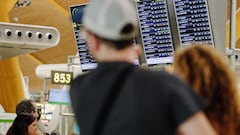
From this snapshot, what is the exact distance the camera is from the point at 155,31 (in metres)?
6.08

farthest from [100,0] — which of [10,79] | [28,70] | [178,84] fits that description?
[28,70]

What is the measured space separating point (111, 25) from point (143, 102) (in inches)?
11.4

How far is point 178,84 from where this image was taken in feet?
6.32

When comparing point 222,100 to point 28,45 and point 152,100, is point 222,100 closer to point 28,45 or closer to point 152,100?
point 152,100

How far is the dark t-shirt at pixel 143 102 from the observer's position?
75.1 inches

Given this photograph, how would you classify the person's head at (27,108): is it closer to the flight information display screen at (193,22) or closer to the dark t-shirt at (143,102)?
the flight information display screen at (193,22)

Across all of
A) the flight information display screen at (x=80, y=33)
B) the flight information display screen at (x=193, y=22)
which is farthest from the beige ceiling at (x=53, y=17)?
the flight information display screen at (x=193, y=22)

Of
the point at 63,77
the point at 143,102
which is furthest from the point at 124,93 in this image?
the point at 63,77

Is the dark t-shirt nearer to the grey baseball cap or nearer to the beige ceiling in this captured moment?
the grey baseball cap

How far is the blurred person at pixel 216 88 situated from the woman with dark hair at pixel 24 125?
9.57 ft

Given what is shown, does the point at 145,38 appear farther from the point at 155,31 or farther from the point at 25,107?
the point at 25,107

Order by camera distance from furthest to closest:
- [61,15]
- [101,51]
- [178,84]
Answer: [61,15], [101,51], [178,84]

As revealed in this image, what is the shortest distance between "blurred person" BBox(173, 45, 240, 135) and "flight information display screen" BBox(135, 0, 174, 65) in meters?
3.60

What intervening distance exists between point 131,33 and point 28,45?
18.6 feet
